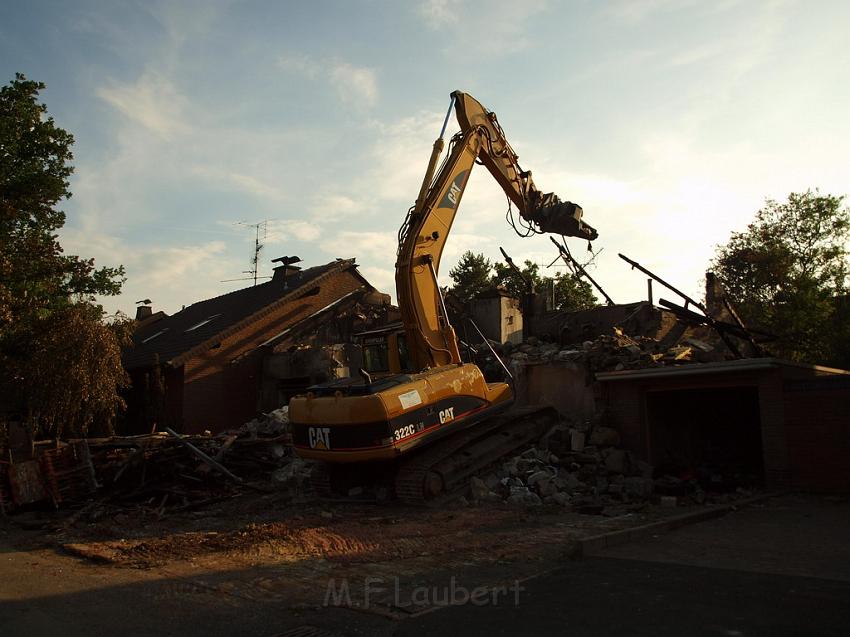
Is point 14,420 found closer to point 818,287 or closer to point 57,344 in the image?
point 57,344

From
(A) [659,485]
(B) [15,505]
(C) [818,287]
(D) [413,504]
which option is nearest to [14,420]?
(B) [15,505]

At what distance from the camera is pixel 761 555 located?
25.5 feet

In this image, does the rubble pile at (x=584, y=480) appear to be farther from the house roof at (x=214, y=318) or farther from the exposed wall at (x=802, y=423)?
the house roof at (x=214, y=318)

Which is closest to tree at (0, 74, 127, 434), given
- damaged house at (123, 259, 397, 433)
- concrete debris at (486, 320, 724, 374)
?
damaged house at (123, 259, 397, 433)

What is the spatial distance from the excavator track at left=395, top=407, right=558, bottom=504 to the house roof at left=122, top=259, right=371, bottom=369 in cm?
1325

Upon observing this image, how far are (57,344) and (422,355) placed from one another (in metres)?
8.10

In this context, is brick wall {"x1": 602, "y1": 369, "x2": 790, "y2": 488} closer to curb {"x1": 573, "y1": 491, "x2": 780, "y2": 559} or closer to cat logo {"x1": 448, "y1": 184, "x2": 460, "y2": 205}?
curb {"x1": 573, "y1": 491, "x2": 780, "y2": 559}

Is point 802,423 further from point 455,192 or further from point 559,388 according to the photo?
point 455,192

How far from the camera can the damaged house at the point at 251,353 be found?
76.3 ft

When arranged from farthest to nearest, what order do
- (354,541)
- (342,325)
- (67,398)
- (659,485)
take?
(342,325)
(67,398)
(659,485)
(354,541)

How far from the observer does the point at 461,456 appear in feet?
42.8

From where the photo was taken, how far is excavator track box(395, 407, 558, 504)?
12.1 m

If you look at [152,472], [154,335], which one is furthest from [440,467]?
[154,335]

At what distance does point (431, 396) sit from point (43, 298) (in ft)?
37.4
